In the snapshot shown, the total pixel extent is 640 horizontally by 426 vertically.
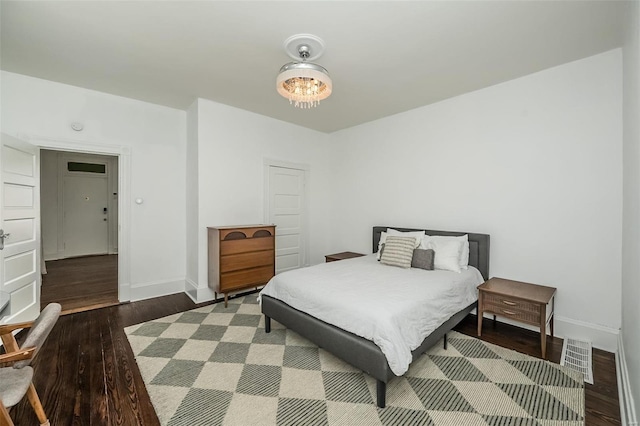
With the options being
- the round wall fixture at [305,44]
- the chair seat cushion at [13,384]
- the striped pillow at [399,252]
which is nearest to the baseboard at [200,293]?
the chair seat cushion at [13,384]

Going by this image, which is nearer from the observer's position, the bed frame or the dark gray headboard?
the bed frame

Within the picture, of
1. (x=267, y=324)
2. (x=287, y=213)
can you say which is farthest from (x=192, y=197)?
(x=267, y=324)

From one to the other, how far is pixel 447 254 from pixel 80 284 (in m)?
5.55

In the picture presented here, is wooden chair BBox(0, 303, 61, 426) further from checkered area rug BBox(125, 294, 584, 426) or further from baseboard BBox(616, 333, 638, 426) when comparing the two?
baseboard BBox(616, 333, 638, 426)

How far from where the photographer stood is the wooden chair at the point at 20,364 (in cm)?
124

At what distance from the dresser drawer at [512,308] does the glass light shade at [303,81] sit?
8.07 feet

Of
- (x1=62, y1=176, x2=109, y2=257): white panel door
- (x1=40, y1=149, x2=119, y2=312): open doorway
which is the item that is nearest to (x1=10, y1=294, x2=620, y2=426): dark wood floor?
(x1=40, y1=149, x2=119, y2=312): open doorway

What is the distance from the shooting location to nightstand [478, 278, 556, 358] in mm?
2338

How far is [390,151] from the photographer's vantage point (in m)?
4.21

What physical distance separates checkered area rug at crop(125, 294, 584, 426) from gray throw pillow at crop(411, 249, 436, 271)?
0.75 meters

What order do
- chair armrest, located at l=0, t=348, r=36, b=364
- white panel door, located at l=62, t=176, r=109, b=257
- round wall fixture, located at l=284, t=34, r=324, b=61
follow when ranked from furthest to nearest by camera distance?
white panel door, located at l=62, t=176, r=109, b=257, round wall fixture, located at l=284, t=34, r=324, b=61, chair armrest, located at l=0, t=348, r=36, b=364

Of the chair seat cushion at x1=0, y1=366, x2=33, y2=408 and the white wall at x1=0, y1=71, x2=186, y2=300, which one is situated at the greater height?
the white wall at x1=0, y1=71, x2=186, y2=300

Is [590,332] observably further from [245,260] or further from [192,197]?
[192,197]

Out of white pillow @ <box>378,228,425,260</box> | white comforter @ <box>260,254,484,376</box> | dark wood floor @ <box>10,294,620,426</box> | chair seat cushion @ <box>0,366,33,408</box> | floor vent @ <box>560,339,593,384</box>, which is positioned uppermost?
white pillow @ <box>378,228,425,260</box>
